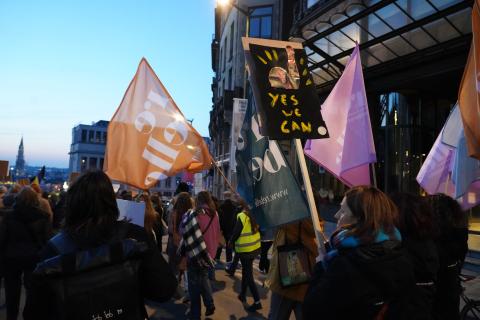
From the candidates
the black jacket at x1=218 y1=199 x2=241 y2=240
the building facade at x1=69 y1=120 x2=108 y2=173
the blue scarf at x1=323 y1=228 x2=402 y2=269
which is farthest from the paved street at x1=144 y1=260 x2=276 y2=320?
the building facade at x1=69 y1=120 x2=108 y2=173

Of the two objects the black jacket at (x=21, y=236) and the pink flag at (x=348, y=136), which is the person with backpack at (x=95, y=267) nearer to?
the pink flag at (x=348, y=136)

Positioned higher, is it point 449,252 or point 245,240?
point 449,252

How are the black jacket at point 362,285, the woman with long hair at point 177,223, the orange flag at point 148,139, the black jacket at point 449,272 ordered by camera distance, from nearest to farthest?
the black jacket at point 362,285 < the black jacket at point 449,272 < the orange flag at point 148,139 < the woman with long hair at point 177,223

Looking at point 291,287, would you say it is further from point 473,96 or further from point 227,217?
point 227,217

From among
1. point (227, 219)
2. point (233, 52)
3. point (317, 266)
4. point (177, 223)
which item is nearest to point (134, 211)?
point (317, 266)

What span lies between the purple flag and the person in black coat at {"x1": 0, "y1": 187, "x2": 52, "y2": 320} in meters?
4.98

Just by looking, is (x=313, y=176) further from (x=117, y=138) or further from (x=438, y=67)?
(x=117, y=138)

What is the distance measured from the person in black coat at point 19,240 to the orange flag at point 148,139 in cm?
127

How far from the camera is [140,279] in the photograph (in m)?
2.26

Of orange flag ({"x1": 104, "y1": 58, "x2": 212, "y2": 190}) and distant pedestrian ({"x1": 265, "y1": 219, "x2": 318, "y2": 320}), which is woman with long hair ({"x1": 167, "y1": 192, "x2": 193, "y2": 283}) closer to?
orange flag ({"x1": 104, "y1": 58, "x2": 212, "y2": 190})

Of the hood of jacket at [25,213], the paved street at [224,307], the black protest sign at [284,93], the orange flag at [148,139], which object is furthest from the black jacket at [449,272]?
the hood of jacket at [25,213]

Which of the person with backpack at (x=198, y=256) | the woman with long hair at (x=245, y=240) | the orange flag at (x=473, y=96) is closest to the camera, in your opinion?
the orange flag at (x=473, y=96)

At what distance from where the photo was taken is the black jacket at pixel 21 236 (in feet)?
17.4

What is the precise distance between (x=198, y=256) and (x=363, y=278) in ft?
12.8
